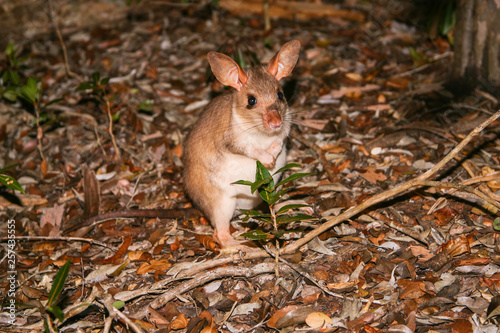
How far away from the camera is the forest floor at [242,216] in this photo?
11.6ft

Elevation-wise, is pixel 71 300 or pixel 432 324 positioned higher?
pixel 432 324

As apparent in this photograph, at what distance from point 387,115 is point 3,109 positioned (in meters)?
4.89

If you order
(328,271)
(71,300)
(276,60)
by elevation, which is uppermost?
(276,60)

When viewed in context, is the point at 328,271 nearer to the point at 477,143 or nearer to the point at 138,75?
the point at 477,143

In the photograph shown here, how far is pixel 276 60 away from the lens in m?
4.17

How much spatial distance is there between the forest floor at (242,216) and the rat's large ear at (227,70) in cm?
121

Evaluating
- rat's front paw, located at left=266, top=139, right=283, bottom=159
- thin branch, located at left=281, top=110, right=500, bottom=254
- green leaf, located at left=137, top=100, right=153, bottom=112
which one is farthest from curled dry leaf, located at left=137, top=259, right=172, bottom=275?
green leaf, located at left=137, top=100, right=153, bottom=112

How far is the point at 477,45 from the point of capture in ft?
16.6

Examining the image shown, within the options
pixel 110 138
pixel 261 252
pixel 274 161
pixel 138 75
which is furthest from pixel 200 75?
pixel 261 252

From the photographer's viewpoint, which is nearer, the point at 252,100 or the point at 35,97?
the point at 252,100

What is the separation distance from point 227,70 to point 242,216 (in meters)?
1.47

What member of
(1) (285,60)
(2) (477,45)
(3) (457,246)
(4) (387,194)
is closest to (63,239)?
(1) (285,60)

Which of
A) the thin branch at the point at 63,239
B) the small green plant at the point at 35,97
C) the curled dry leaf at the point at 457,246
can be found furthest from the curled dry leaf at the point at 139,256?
the curled dry leaf at the point at 457,246

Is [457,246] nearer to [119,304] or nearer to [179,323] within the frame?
[179,323]
